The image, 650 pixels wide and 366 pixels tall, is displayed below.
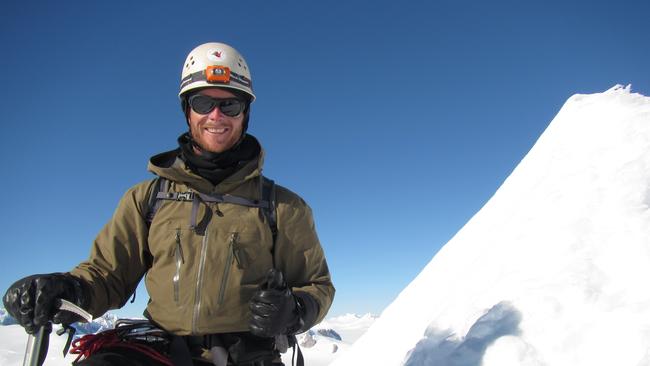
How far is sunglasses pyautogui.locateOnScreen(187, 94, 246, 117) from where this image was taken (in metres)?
2.77

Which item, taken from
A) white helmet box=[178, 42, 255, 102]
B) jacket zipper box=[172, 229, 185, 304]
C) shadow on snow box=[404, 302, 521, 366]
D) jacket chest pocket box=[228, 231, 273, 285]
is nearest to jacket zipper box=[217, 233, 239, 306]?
jacket chest pocket box=[228, 231, 273, 285]

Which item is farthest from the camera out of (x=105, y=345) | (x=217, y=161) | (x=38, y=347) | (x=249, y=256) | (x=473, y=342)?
(x=473, y=342)

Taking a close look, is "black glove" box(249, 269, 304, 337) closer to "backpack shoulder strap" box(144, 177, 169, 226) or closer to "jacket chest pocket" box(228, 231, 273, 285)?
"jacket chest pocket" box(228, 231, 273, 285)

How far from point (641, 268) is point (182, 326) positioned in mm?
3728

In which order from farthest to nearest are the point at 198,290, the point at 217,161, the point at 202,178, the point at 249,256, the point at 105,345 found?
the point at 217,161, the point at 202,178, the point at 249,256, the point at 198,290, the point at 105,345

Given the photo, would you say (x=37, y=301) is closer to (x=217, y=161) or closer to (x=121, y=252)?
(x=121, y=252)

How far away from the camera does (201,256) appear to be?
2340 mm

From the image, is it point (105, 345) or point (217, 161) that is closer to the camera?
point (105, 345)

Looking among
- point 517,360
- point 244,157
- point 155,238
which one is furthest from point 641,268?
point 155,238

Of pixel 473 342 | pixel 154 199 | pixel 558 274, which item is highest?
pixel 154 199

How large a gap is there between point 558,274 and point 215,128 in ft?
11.4

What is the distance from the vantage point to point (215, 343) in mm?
2301

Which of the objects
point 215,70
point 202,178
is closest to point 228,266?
point 202,178

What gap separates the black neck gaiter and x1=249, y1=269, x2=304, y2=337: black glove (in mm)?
906
